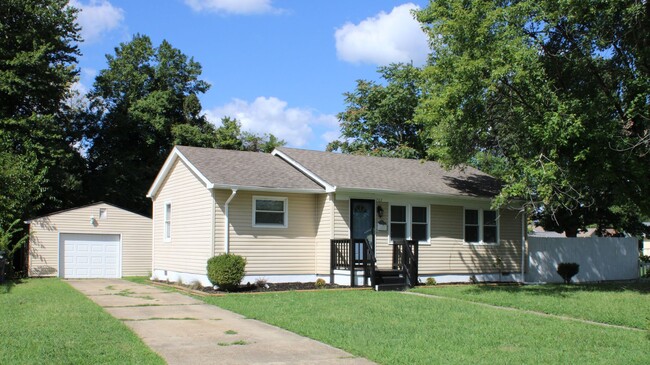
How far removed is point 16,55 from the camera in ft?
88.8

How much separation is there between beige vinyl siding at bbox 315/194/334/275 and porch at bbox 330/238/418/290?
32 centimetres

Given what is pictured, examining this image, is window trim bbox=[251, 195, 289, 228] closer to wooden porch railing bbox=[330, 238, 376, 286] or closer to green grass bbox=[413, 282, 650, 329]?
wooden porch railing bbox=[330, 238, 376, 286]

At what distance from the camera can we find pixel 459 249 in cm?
1992

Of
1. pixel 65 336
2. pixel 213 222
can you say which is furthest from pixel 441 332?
pixel 213 222

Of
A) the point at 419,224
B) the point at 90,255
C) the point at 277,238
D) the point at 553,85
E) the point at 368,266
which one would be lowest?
the point at 90,255

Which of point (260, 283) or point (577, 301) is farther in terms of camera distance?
point (260, 283)

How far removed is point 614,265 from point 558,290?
30.5ft

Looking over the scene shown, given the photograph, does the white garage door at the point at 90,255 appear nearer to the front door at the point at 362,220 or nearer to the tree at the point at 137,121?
the tree at the point at 137,121

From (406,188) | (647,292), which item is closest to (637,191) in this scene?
(647,292)

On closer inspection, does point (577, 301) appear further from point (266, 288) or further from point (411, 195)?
point (266, 288)

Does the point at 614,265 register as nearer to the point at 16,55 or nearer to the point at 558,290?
the point at 558,290

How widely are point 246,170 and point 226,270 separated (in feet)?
12.5

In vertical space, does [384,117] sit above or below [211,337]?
above

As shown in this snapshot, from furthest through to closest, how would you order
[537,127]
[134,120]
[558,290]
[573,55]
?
[134,120] < [558,290] < [573,55] < [537,127]
